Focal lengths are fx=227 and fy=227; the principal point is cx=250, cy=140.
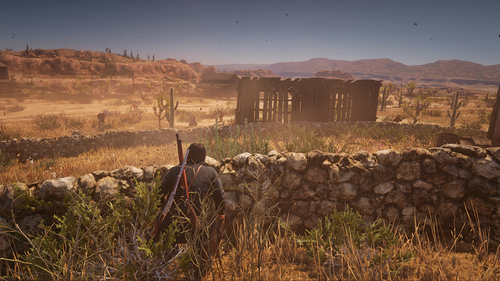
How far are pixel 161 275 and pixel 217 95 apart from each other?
148 feet

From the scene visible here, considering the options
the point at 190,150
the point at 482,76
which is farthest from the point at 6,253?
the point at 482,76

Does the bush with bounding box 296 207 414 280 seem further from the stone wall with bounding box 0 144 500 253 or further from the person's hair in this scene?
the person's hair

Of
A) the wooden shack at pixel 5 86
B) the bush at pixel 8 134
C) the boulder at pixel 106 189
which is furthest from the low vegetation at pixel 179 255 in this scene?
the wooden shack at pixel 5 86

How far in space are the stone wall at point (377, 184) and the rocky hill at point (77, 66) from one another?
2169 inches

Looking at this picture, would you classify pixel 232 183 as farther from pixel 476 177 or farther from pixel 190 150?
pixel 476 177

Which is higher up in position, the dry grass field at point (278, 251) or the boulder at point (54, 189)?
the boulder at point (54, 189)

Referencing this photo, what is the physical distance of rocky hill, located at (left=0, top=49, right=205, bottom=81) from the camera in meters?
54.7

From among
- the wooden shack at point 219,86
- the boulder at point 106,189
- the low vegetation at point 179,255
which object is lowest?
the low vegetation at point 179,255

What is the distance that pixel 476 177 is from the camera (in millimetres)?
3705

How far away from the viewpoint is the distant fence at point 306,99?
12.5 m

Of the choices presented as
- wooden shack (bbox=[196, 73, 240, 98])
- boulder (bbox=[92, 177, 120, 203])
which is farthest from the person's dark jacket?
wooden shack (bbox=[196, 73, 240, 98])

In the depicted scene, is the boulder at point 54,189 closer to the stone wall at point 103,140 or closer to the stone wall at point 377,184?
the stone wall at point 377,184

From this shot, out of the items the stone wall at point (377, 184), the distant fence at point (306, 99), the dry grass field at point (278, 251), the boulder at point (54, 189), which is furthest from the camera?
the distant fence at point (306, 99)

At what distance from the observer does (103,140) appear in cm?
1071
